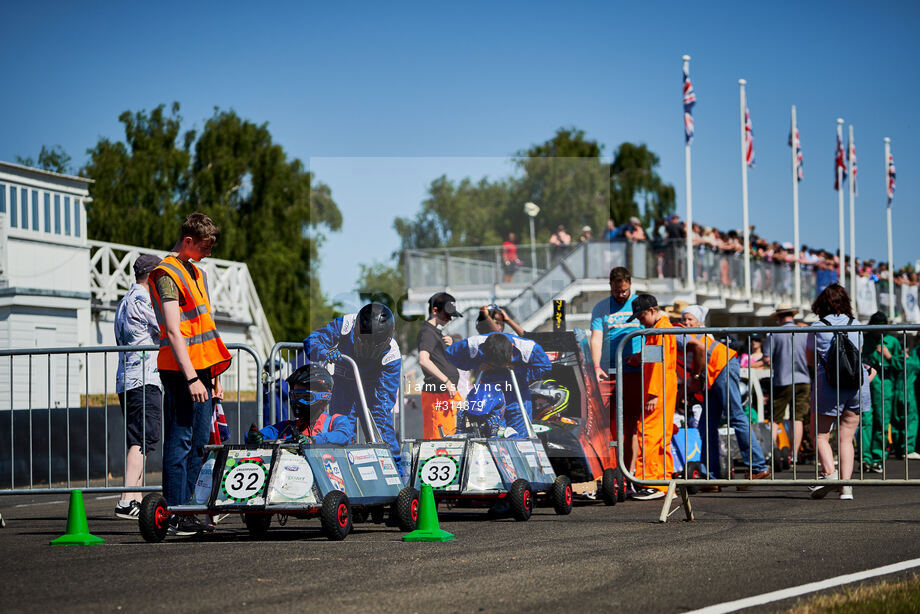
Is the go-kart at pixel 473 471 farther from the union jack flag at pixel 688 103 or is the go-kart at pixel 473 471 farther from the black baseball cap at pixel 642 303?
the union jack flag at pixel 688 103

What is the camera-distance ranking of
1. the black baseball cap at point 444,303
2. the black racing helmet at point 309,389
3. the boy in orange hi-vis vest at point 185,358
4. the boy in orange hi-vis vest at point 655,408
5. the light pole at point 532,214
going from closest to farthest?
the boy in orange hi-vis vest at point 185,358
the black racing helmet at point 309,389
the black baseball cap at point 444,303
the light pole at point 532,214
the boy in orange hi-vis vest at point 655,408

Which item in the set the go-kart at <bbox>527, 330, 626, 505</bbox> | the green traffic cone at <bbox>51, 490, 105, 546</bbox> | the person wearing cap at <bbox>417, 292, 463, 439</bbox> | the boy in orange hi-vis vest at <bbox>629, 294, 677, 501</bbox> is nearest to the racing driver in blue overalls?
the person wearing cap at <bbox>417, 292, 463, 439</bbox>

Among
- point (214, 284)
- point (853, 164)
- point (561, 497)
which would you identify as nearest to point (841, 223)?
point (853, 164)

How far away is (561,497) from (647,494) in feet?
5.86

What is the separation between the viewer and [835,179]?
49.6 meters

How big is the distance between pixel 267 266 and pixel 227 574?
5175 cm

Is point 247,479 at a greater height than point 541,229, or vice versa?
point 541,229

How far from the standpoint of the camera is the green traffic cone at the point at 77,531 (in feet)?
27.1

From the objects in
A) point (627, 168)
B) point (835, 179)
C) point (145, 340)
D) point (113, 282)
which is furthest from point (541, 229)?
point (627, 168)

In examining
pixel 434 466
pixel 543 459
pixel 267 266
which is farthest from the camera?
pixel 267 266

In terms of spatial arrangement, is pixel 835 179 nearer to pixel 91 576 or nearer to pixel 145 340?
pixel 145 340

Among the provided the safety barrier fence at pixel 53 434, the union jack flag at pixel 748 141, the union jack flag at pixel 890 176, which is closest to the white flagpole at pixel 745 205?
the union jack flag at pixel 748 141

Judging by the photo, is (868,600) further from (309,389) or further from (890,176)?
(890,176)

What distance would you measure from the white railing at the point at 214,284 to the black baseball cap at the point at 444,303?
26675mm
